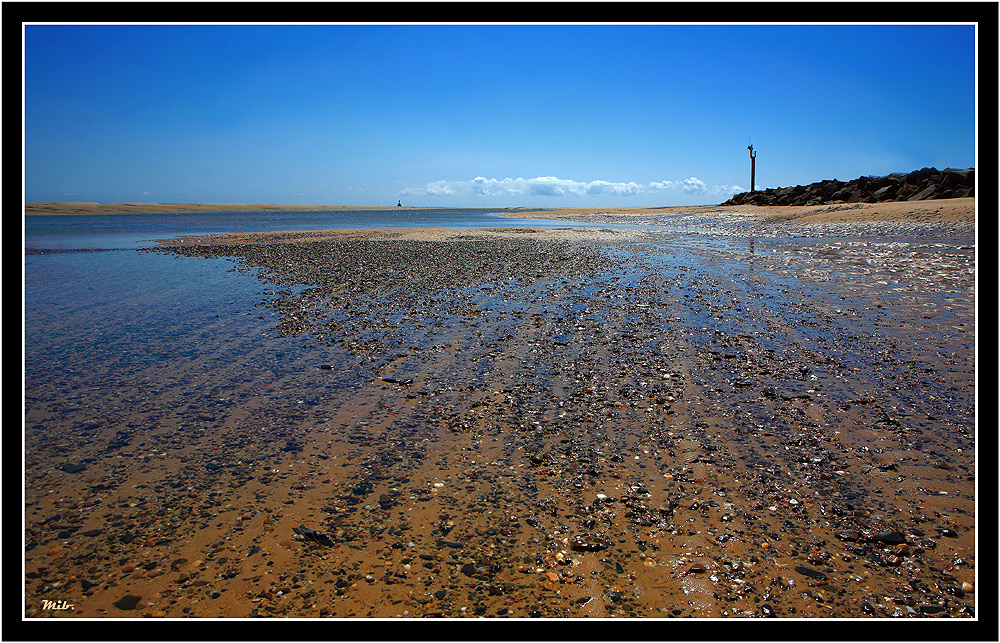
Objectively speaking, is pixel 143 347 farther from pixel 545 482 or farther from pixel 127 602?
pixel 545 482

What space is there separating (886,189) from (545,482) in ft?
179

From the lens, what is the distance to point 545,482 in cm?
412

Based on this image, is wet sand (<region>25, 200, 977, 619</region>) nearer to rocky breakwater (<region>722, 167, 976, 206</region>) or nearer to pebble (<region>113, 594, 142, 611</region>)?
pebble (<region>113, 594, 142, 611</region>)

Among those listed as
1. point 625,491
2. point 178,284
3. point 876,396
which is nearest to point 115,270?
point 178,284

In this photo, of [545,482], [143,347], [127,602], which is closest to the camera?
[127,602]

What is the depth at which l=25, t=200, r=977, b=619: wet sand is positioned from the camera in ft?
9.73

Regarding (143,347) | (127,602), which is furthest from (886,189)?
(127,602)

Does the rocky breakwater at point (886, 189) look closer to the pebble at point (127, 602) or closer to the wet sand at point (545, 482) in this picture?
the wet sand at point (545, 482)

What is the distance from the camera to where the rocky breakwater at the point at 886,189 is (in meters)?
38.7

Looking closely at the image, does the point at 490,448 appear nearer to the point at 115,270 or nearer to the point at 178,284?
the point at 178,284

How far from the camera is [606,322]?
9492 mm

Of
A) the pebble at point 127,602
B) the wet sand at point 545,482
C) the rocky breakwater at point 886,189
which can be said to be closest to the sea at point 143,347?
the wet sand at point 545,482

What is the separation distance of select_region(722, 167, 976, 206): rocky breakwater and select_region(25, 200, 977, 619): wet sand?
115 ft
